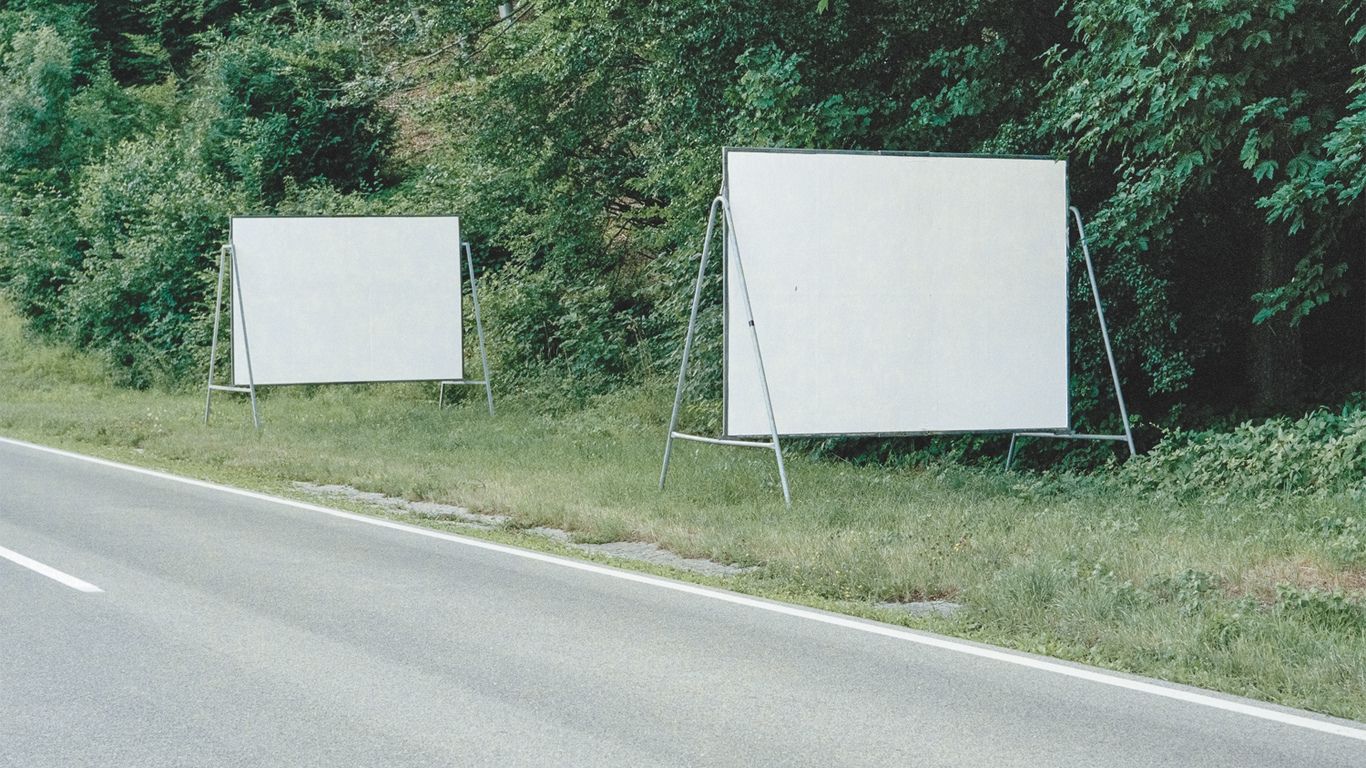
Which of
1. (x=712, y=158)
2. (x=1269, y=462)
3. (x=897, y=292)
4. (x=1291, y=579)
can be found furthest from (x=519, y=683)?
(x=712, y=158)

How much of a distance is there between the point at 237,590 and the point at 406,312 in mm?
13951

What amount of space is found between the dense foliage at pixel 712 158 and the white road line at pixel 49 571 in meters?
9.06

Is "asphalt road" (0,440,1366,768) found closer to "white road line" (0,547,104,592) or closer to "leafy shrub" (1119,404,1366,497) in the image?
"white road line" (0,547,104,592)

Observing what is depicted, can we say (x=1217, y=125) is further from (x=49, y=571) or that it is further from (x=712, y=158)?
(x=49, y=571)

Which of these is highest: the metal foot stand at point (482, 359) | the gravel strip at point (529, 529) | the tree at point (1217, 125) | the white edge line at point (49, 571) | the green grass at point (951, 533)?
the tree at point (1217, 125)

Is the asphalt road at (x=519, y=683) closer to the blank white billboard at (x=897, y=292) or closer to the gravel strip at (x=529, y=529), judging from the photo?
the gravel strip at (x=529, y=529)

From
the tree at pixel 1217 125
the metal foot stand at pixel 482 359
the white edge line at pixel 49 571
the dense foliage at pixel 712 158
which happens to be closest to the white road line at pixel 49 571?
the white edge line at pixel 49 571

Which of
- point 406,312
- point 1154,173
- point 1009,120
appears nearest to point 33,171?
point 406,312

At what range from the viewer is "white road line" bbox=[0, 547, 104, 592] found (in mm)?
8758

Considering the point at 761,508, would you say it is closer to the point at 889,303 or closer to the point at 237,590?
the point at 889,303

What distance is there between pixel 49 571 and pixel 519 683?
15.3 ft

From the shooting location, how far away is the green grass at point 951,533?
22.7ft

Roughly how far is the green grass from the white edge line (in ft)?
11.0

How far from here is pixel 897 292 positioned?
1291 centimetres
